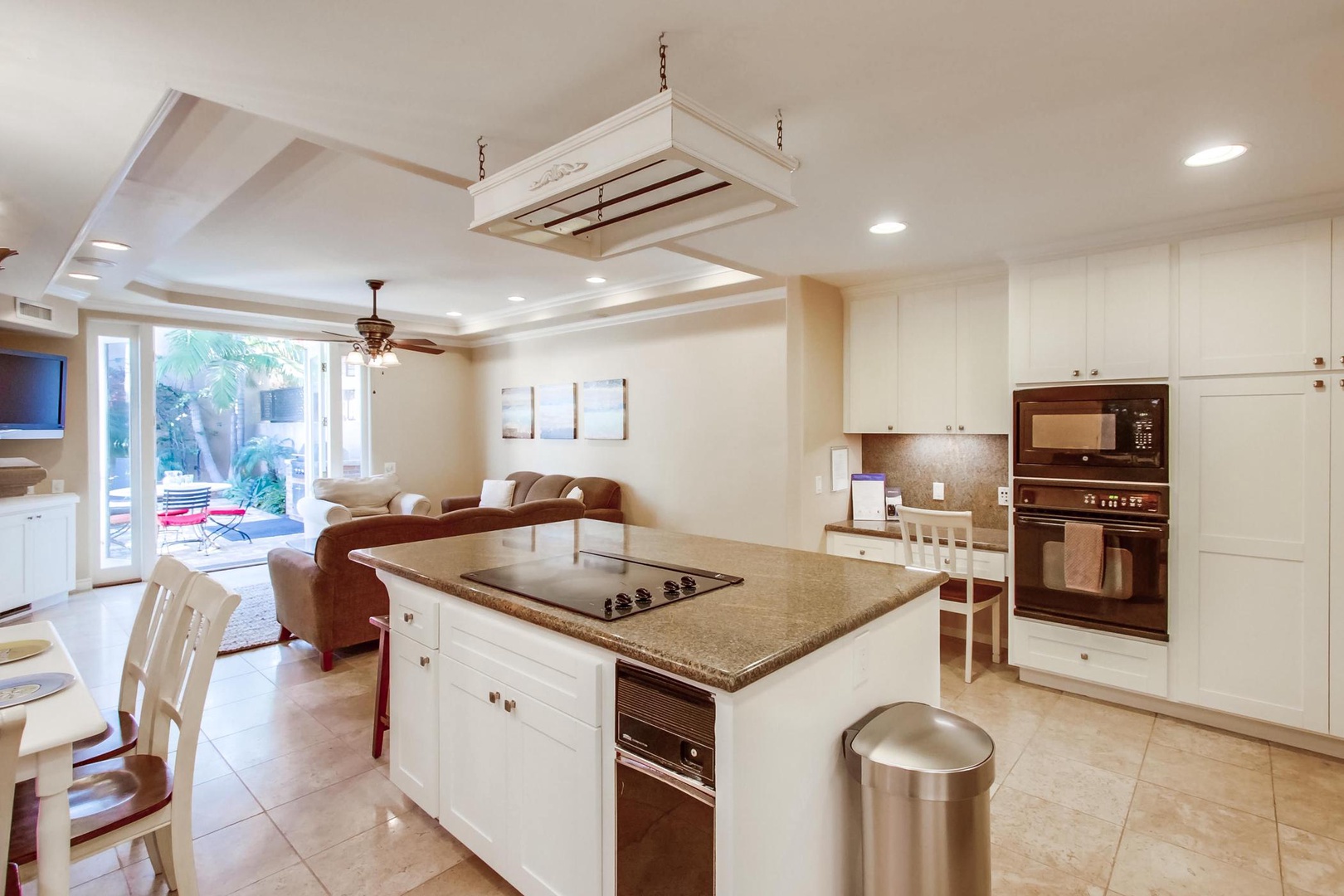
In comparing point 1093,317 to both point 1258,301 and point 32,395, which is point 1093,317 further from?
point 32,395

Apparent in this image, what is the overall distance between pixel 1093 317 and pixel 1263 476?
40.0 inches

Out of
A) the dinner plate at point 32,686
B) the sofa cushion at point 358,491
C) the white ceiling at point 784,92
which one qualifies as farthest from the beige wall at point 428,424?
the dinner plate at point 32,686

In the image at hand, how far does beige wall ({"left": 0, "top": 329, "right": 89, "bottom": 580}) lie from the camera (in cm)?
518

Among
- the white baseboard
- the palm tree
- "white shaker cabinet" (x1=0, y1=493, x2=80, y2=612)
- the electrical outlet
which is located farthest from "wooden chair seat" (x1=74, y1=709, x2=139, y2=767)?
the palm tree

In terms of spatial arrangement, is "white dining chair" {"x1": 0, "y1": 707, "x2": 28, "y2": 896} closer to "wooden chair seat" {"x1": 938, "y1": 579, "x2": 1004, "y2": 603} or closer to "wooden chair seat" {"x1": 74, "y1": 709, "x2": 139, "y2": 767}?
"wooden chair seat" {"x1": 74, "y1": 709, "x2": 139, "y2": 767}

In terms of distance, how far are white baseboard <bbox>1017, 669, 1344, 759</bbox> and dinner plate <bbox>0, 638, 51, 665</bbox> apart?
4198 millimetres

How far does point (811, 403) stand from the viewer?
411cm

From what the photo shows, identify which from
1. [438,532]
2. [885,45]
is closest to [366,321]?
[438,532]

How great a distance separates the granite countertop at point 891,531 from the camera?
3.60 m

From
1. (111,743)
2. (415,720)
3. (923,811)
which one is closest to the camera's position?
(923,811)

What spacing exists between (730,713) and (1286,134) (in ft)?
8.60

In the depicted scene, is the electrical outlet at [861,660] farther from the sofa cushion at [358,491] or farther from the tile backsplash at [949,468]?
the sofa cushion at [358,491]

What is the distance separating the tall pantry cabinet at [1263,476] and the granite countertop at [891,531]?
84cm

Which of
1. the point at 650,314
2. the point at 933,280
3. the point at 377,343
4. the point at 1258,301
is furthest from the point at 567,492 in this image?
the point at 1258,301
